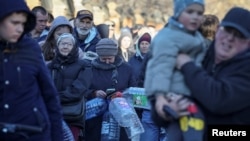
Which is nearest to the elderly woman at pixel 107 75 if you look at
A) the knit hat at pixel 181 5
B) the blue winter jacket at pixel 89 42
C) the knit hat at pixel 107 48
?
the knit hat at pixel 107 48

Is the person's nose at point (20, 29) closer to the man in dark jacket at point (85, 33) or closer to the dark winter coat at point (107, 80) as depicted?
the dark winter coat at point (107, 80)

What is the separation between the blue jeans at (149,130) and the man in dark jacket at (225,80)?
5247mm

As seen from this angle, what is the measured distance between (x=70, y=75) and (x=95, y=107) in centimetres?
100

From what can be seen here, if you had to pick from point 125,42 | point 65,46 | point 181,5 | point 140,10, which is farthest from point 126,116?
point 140,10

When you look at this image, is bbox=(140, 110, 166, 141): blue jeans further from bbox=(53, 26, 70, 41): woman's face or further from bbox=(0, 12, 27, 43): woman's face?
bbox=(0, 12, 27, 43): woman's face

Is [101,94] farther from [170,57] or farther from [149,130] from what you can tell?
[170,57]

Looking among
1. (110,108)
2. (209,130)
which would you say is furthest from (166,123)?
(110,108)

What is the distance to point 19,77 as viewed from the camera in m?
5.18

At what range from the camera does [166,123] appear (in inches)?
182

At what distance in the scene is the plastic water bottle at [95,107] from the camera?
9170mm

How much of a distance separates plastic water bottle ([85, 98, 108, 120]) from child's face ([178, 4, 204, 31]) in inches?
187

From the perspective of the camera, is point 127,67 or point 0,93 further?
point 127,67

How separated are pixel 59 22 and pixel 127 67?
1.12m

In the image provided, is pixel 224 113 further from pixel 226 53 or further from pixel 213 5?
pixel 213 5
